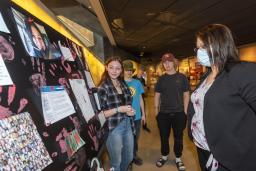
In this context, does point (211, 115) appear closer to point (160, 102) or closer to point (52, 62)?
point (52, 62)

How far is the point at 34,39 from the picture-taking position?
1092 millimetres

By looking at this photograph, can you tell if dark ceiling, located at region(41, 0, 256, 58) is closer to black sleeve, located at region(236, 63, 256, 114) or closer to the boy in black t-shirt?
the boy in black t-shirt

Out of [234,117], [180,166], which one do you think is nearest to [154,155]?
[180,166]

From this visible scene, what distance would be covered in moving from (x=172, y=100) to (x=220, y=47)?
170 cm

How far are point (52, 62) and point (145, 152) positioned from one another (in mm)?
3193

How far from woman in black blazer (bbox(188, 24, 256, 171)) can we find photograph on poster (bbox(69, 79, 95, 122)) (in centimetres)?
79

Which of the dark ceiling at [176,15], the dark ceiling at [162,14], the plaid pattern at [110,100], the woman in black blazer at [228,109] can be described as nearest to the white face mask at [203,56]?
the woman in black blazer at [228,109]

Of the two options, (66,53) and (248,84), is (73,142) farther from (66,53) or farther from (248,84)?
(248,84)

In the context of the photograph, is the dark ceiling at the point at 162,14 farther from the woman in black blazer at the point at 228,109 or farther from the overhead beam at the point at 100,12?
the woman in black blazer at the point at 228,109

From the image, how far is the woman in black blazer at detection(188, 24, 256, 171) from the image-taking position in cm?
130

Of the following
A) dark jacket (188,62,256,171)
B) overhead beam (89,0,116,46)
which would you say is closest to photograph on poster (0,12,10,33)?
dark jacket (188,62,256,171)

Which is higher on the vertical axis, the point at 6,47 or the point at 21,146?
the point at 6,47

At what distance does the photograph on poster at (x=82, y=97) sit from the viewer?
1458 mm

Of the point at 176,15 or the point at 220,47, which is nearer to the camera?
the point at 220,47
